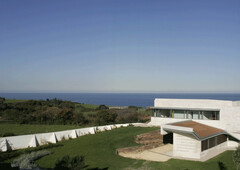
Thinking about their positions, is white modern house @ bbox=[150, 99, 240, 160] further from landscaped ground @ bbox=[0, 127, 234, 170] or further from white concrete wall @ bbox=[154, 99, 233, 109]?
landscaped ground @ bbox=[0, 127, 234, 170]

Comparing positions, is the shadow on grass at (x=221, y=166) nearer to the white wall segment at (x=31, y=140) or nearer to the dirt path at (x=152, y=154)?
the dirt path at (x=152, y=154)

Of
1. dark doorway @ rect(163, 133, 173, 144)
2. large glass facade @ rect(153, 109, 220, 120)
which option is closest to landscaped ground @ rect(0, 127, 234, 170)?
dark doorway @ rect(163, 133, 173, 144)

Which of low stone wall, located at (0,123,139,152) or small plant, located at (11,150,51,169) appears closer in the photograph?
small plant, located at (11,150,51,169)

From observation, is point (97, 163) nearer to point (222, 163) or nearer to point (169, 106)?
Answer: point (222, 163)

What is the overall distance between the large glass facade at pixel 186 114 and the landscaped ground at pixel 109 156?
4765 millimetres

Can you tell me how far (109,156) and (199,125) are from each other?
855cm

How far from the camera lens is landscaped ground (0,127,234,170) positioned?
1310cm

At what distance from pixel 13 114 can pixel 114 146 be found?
62.9ft

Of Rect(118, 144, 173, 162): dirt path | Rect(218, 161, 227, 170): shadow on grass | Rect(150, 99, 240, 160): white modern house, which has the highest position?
Rect(150, 99, 240, 160): white modern house

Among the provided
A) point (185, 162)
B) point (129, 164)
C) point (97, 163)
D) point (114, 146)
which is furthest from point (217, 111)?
point (97, 163)

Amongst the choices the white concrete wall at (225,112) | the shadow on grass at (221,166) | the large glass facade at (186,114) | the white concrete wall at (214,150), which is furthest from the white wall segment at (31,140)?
the shadow on grass at (221,166)

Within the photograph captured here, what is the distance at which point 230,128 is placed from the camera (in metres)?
20.6

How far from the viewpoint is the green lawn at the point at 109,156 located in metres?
13.1

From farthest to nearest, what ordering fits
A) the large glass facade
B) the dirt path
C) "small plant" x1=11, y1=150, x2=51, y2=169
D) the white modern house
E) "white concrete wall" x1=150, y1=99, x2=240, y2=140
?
the large glass facade, "white concrete wall" x1=150, y1=99, x2=240, y2=140, the dirt path, the white modern house, "small plant" x1=11, y1=150, x2=51, y2=169
